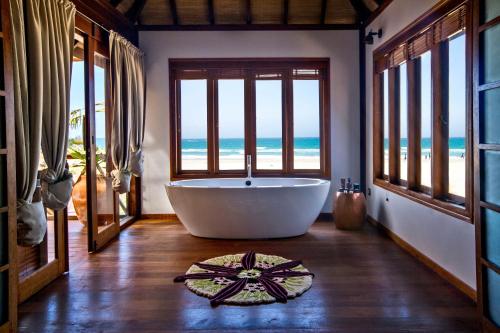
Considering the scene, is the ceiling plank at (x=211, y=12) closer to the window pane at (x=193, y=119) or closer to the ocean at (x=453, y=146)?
the window pane at (x=193, y=119)

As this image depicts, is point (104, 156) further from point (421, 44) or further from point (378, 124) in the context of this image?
point (421, 44)

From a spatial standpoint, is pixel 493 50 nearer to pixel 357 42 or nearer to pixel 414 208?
pixel 414 208

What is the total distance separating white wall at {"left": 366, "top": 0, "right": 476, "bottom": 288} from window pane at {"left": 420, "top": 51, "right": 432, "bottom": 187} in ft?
0.97

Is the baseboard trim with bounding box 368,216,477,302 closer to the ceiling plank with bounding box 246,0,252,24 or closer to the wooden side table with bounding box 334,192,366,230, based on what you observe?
the wooden side table with bounding box 334,192,366,230

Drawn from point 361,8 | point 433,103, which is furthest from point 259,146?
point 433,103

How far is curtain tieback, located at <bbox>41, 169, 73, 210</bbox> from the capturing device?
3.06 metres

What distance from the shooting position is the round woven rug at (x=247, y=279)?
2934 mm

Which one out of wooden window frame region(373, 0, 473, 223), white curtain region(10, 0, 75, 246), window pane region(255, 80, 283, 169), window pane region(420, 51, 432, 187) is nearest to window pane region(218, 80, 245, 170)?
window pane region(255, 80, 283, 169)

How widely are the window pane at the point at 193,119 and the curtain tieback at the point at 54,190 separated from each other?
2.96 meters

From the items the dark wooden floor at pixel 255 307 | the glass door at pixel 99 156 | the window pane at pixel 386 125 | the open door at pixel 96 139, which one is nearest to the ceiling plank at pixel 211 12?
the open door at pixel 96 139

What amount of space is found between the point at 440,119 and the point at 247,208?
1.99 meters

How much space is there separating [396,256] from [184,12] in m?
4.02

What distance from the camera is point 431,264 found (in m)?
3.60

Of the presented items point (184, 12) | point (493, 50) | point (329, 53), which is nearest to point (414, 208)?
point (493, 50)
